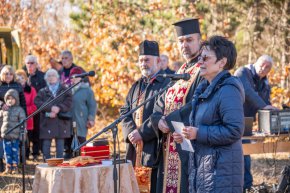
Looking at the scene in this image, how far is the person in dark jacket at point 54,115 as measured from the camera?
474 inches

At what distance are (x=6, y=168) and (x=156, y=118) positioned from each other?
5717 millimetres

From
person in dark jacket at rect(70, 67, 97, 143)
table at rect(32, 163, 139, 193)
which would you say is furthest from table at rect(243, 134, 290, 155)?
person in dark jacket at rect(70, 67, 97, 143)

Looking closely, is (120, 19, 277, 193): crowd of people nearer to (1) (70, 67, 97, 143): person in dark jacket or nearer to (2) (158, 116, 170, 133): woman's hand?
(2) (158, 116, 170, 133): woman's hand

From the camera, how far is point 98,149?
7.30 metres

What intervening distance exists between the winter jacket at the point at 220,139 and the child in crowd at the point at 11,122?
22.2 feet

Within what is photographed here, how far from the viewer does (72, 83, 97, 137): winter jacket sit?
12672mm

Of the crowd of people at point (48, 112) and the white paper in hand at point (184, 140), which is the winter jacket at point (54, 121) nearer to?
the crowd of people at point (48, 112)

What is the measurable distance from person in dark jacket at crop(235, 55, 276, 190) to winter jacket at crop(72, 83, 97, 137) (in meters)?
3.37

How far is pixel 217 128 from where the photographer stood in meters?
5.51

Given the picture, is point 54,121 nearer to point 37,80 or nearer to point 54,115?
point 54,115

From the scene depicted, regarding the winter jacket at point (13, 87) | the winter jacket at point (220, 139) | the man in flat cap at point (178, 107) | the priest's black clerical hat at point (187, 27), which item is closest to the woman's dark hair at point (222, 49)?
the winter jacket at point (220, 139)

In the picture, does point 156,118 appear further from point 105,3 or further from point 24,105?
point 105,3

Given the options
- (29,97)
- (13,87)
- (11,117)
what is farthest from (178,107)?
(29,97)

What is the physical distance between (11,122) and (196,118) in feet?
22.2
